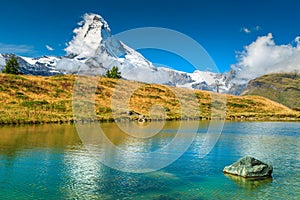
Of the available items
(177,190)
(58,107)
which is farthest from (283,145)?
(58,107)

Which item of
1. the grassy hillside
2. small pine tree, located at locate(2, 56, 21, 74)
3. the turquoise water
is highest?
small pine tree, located at locate(2, 56, 21, 74)

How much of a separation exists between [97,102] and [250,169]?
92008 millimetres

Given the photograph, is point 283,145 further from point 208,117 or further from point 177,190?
point 208,117

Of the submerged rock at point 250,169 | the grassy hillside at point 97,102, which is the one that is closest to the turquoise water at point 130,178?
the submerged rock at point 250,169

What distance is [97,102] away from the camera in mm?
117375

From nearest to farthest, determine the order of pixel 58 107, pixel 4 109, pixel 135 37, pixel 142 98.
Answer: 1. pixel 135 37
2. pixel 4 109
3. pixel 58 107
4. pixel 142 98

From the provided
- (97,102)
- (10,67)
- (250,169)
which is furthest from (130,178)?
(10,67)

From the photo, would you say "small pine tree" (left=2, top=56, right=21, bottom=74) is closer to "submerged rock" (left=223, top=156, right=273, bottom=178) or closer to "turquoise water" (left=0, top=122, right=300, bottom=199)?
"turquoise water" (left=0, top=122, right=300, bottom=199)

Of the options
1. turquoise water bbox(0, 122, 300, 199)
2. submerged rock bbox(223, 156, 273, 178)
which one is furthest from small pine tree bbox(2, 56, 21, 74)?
submerged rock bbox(223, 156, 273, 178)

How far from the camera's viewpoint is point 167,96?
154000 mm

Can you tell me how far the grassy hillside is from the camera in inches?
3570

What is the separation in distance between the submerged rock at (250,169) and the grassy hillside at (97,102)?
64.9 m

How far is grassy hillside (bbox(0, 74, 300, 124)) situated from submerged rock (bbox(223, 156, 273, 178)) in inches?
2557

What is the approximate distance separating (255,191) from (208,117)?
328 feet
